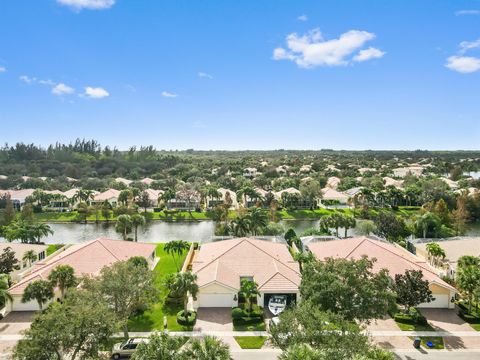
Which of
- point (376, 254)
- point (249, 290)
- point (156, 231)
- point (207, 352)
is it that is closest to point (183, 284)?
point (249, 290)

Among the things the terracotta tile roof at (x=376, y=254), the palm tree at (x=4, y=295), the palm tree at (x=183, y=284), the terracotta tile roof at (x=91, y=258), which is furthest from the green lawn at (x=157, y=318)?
the terracotta tile roof at (x=376, y=254)

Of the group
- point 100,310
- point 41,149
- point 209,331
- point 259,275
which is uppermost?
point 41,149

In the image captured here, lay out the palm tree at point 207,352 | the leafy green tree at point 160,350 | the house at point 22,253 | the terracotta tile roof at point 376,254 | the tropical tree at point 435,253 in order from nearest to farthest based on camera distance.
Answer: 1. the palm tree at point 207,352
2. the leafy green tree at point 160,350
3. the terracotta tile roof at point 376,254
4. the house at point 22,253
5. the tropical tree at point 435,253

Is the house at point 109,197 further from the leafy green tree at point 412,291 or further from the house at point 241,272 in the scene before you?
the leafy green tree at point 412,291

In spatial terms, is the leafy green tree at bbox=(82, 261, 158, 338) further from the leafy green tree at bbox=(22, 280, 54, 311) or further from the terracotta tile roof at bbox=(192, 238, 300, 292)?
the terracotta tile roof at bbox=(192, 238, 300, 292)

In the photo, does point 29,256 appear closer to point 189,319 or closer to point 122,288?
point 122,288

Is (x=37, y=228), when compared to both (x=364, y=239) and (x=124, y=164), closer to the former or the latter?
(x=364, y=239)

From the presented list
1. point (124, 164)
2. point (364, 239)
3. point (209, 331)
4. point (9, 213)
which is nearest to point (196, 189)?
point (9, 213)

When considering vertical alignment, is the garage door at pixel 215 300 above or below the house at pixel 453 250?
below

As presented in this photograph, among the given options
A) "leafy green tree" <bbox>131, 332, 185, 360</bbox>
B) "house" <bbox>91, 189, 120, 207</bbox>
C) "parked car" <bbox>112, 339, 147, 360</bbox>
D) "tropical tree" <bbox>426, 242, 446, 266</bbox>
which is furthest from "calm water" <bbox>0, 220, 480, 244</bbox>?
"leafy green tree" <bbox>131, 332, 185, 360</bbox>
